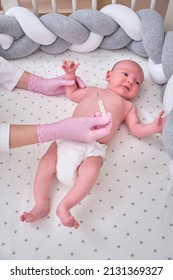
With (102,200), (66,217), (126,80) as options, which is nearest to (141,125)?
(126,80)

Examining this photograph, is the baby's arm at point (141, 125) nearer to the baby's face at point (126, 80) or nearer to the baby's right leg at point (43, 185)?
the baby's face at point (126, 80)

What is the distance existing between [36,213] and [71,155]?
189 mm

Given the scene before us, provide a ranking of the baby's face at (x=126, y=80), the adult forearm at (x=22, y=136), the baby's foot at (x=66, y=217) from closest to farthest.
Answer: the baby's foot at (x=66, y=217) → the adult forearm at (x=22, y=136) → the baby's face at (x=126, y=80)

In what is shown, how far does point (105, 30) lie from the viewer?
1.35 meters

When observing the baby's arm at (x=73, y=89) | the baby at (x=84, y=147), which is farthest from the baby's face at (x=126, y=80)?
the baby's arm at (x=73, y=89)

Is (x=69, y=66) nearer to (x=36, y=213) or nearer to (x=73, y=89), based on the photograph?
(x=73, y=89)

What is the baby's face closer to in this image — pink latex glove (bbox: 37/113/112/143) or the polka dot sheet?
the polka dot sheet

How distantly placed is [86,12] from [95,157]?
58cm

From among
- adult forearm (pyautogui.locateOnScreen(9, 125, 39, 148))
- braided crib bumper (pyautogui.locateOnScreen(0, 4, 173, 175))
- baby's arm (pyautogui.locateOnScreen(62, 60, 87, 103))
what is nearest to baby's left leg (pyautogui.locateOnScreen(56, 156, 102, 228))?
adult forearm (pyautogui.locateOnScreen(9, 125, 39, 148))

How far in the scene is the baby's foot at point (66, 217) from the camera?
95 centimetres

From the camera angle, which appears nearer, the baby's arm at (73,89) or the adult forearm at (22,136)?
the adult forearm at (22,136)

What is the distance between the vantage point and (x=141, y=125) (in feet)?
3.77

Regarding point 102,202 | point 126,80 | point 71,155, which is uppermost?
point 126,80

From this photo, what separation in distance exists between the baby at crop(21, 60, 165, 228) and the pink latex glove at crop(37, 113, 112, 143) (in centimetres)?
4
